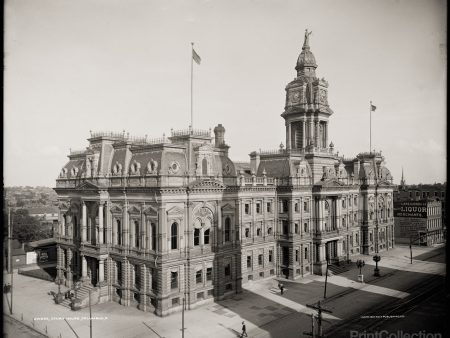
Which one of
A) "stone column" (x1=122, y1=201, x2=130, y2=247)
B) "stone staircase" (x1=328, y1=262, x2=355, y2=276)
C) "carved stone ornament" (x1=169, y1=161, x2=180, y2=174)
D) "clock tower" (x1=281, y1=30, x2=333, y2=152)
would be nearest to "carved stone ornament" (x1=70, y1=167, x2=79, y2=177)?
"stone column" (x1=122, y1=201, x2=130, y2=247)

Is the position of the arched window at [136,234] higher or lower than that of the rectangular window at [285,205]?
lower

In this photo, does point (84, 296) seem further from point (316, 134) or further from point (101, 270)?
point (316, 134)

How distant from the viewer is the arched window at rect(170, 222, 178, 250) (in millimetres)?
44594

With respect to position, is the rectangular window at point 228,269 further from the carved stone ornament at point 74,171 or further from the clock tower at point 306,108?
the carved stone ornament at point 74,171

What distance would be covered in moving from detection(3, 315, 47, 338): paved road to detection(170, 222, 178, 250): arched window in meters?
15.3

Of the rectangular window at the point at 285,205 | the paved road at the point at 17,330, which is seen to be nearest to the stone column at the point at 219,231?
the rectangular window at the point at 285,205

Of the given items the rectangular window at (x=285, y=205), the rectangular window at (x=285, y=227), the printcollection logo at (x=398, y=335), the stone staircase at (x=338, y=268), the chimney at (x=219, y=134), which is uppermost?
the chimney at (x=219, y=134)

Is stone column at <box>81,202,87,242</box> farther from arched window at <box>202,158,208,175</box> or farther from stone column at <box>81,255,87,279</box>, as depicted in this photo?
arched window at <box>202,158,208,175</box>

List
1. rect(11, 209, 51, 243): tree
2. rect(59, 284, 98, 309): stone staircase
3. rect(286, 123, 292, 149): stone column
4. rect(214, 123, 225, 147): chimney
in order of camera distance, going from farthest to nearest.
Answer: rect(11, 209, 51, 243): tree < rect(286, 123, 292, 149): stone column < rect(214, 123, 225, 147): chimney < rect(59, 284, 98, 309): stone staircase

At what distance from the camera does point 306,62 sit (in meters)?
67.2

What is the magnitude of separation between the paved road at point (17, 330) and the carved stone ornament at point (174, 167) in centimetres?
2066

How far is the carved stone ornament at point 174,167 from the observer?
146 feet

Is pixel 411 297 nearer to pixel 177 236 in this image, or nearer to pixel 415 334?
pixel 415 334

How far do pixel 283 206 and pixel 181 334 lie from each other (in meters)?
27.8
